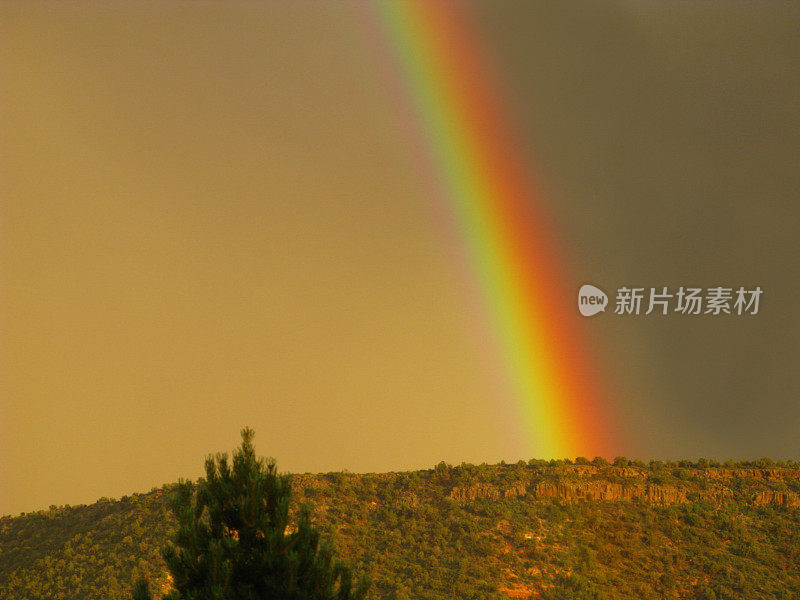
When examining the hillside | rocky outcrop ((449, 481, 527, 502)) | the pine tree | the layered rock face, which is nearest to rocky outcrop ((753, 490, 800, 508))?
the layered rock face

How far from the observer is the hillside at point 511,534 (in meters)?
58.9

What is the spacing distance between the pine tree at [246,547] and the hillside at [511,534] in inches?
1288

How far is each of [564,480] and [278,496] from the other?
58.1 metres

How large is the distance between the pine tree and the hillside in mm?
32715

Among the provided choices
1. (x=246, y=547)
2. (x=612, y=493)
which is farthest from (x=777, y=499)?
(x=246, y=547)

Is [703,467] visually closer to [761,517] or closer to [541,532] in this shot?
[761,517]

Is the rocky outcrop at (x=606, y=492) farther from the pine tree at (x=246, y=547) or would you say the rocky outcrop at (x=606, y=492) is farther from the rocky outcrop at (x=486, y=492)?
the pine tree at (x=246, y=547)

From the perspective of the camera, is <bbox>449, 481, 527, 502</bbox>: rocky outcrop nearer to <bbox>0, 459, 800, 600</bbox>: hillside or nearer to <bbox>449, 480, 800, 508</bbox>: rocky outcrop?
<bbox>449, 480, 800, 508</bbox>: rocky outcrop

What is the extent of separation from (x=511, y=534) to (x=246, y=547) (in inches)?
1881

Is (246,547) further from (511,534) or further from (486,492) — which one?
(486,492)

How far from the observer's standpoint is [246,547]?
22750 mm

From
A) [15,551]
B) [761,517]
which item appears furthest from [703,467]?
[15,551]

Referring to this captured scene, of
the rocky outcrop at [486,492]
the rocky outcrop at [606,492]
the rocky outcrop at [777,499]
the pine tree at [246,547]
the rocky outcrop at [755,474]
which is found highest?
the rocky outcrop at [755,474]

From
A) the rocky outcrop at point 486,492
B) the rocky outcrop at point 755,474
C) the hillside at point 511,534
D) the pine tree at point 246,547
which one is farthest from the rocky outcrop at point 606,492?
the pine tree at point 246,547
